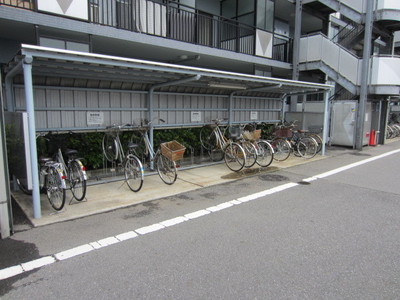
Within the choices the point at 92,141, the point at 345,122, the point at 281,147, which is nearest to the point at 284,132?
the point at 281,147

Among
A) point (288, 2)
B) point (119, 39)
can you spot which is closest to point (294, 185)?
point (119, 39)

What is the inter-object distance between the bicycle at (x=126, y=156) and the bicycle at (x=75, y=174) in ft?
3.13

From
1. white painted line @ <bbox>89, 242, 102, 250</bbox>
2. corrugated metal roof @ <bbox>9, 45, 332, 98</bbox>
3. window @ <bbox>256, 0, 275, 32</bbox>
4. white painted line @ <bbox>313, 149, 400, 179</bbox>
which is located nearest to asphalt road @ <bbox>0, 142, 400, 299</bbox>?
white painted line @ <bbox>89, 242, 102, 250</bbox>

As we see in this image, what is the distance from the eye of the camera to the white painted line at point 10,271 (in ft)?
9.56

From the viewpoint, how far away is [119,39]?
7.29 metres

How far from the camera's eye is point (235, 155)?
24.6 feet

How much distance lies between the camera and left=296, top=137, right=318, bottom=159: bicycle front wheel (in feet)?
31.3

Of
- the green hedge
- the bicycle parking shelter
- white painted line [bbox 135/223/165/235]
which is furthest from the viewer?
the green hedge

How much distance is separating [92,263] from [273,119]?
9.60 metres

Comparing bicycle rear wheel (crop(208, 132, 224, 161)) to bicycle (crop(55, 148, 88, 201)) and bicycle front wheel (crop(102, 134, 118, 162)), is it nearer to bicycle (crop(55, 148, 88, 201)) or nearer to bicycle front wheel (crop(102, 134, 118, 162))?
bicycle front wheel (crop(102, 134, 118, 162))

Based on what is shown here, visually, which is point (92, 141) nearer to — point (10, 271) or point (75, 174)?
point (75, 174)

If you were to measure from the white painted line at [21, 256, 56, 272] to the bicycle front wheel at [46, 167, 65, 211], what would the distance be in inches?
53.5

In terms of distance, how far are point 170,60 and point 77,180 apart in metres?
6.59

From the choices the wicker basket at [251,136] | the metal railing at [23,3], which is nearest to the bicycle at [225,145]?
the wicker basket at [251,136]
